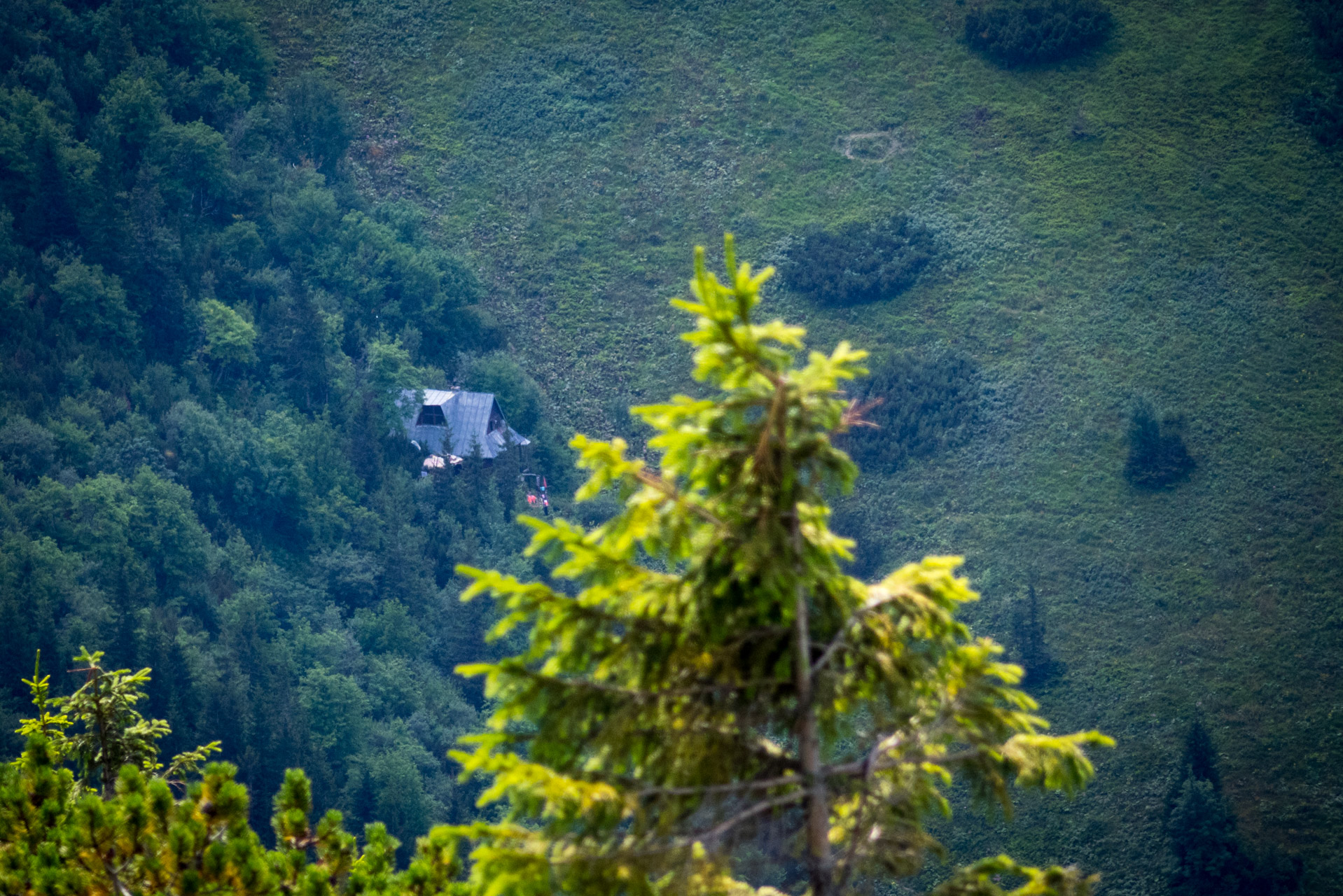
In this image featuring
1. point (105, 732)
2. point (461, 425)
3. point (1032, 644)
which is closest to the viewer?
point (105, 732)

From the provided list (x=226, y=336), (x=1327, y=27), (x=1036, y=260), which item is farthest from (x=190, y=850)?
(x=1327, y=27)

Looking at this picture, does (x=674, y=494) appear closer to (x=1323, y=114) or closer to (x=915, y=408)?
(x=915, y=408)

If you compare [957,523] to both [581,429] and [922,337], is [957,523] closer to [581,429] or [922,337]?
[922,337]

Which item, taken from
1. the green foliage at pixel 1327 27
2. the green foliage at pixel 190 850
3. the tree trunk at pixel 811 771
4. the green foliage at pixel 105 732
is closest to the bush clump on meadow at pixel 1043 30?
the green foliage at pixel 1327 27

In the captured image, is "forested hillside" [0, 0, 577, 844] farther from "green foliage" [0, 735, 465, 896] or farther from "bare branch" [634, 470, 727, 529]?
"bare branch" [634, 470, 727, 529]

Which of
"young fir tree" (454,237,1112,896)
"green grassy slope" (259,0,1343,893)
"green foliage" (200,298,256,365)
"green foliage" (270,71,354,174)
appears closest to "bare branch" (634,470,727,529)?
"young fir tree" (454,237,1112,896)
